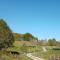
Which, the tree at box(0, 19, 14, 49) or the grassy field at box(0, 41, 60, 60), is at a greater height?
the tree at box(0, 19, 14, 49)

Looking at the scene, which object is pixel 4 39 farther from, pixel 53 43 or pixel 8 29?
pixel 53 43

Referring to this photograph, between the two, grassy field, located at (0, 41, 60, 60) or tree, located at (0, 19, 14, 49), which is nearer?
grassy field, located at (0, 41, 60, 60)

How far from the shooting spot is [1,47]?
34406 millimetres

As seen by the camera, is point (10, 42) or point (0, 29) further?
point (10, 42)

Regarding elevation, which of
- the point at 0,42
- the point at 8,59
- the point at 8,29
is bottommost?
the point at 8,59

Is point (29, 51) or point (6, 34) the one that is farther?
point (29, 51)

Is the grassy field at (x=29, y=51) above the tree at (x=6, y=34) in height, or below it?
below

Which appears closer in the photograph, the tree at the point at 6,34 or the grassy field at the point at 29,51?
the grassy field at the point at 29,51

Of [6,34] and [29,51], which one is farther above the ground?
[6,34]

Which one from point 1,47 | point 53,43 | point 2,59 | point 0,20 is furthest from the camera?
point 53,43

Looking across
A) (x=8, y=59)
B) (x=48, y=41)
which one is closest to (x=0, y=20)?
(x=8, y=59)

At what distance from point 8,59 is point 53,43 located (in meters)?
55.8

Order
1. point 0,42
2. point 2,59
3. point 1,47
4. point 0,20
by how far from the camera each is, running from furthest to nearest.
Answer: point 0,20, point 1,47, point 0,42, point 2,59

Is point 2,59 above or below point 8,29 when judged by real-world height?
below
